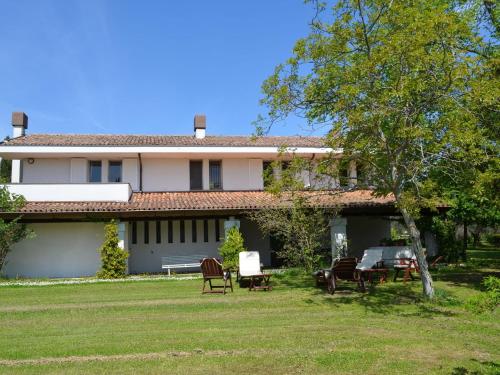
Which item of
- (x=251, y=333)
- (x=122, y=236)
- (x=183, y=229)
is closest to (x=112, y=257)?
(x=122, y=236)

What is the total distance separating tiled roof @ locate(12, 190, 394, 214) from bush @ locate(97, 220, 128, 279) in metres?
0.93

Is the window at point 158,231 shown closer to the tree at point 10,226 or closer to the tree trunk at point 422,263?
the tree at point 10,226

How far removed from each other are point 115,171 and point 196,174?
12.7ft

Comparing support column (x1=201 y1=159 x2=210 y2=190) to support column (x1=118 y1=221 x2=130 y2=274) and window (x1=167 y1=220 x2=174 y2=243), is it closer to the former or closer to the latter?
window (x1=167 y1=220 x2=174 y2=243)

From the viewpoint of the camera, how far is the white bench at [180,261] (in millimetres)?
19625

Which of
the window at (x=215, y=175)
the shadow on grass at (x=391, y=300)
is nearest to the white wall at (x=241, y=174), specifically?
the window at (x=215, y=175)

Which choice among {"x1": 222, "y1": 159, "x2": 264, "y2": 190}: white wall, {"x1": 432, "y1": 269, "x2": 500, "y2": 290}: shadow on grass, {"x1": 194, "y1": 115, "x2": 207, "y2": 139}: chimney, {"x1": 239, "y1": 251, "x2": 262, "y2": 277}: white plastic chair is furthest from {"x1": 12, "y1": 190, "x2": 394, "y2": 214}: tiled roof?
{"x1": 194, "y1": 115, "x2": 207, "y2": 139}: chimney

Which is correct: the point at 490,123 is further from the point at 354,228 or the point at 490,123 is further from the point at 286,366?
the point at 354,228

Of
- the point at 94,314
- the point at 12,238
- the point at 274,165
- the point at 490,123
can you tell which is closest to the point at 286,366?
the point at 94,314

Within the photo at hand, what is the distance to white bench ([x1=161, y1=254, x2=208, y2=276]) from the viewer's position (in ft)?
64.4

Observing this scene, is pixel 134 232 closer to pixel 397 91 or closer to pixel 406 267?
pixel 406 267

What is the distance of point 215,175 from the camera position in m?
23.6

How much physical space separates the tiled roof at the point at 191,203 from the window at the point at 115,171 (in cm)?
136

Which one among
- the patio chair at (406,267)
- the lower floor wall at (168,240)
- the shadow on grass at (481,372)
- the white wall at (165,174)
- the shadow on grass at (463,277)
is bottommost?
the shadow on grass at (481,372)
